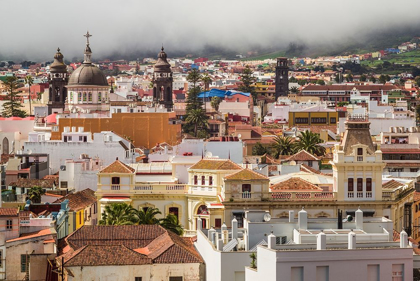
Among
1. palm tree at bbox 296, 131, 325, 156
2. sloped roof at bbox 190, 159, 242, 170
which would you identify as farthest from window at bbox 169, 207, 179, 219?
palm tree at bbox 296, 131, 325, 156

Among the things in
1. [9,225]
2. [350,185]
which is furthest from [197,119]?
[9,225]

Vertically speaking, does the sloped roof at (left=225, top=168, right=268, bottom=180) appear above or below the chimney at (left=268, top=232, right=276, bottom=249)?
above

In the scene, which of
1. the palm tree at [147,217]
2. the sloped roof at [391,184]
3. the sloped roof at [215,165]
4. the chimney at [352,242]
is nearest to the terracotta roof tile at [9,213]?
the palm tree at [147,217]

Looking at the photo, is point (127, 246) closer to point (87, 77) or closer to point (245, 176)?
point (245, 176)

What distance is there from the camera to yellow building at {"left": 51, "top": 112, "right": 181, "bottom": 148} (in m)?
110

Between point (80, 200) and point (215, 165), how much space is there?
8.33m

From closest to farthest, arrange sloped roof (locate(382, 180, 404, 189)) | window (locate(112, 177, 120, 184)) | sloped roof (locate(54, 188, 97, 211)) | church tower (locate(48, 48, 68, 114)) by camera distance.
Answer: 1. sloped roof (locate(382, 180, 404, 189))
2. window (locate(112, 177, 120, 184))
3. sloped roof (locate(54, 188, 97, 211))
4. church tower (locate(48, 48, 68, 114))

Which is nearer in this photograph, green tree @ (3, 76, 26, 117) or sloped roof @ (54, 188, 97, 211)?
sloped roof @ (54, 188, 97, 211)

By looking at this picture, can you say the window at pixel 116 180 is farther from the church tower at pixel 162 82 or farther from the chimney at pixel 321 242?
the church tower at pixel 162 82

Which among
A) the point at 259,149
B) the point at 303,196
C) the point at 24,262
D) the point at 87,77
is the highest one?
the point at 87,77

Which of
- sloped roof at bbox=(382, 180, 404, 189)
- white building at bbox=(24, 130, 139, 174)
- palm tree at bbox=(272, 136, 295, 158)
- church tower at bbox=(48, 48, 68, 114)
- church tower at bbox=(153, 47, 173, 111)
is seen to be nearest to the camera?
sloped roof at bbox=(382, 180, 404, 189)

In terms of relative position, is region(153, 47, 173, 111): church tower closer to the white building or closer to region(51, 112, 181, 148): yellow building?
region(51, 112, 181, 148): yellow building

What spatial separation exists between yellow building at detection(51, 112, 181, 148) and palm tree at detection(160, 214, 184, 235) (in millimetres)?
46726

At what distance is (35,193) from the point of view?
2763 inches
